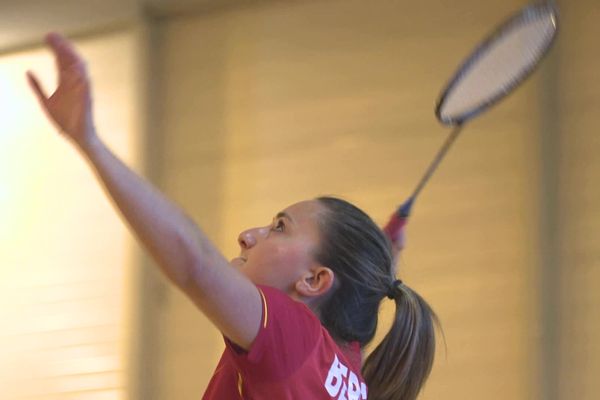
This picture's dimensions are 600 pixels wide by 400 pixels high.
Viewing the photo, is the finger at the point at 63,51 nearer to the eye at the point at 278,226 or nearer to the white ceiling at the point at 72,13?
the eye at the point at 278,226

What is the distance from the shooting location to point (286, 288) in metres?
1.26

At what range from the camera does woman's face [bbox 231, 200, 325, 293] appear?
1.26 metres

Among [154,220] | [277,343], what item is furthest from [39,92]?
[277,343]

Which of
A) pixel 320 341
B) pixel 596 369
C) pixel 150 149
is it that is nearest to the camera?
pixel 320 341

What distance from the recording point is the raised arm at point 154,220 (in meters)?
0.98

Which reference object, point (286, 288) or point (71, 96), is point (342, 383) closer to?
point (286, 288)

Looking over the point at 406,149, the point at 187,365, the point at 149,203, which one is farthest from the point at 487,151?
the point at 149,203

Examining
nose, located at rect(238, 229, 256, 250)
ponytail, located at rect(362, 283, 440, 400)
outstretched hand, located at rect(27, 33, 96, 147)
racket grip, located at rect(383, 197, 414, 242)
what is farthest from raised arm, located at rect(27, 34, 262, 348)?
racket grip, located at rect(383, 197, 414, 242)

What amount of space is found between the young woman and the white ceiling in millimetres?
1174

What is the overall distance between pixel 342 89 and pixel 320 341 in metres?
1.14

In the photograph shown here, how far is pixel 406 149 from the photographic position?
6.95 feet

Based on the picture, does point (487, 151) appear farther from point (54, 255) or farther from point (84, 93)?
point (84, 93)

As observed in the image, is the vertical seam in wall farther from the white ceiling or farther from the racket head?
the white ceiling

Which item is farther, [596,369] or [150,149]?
[150,149]
